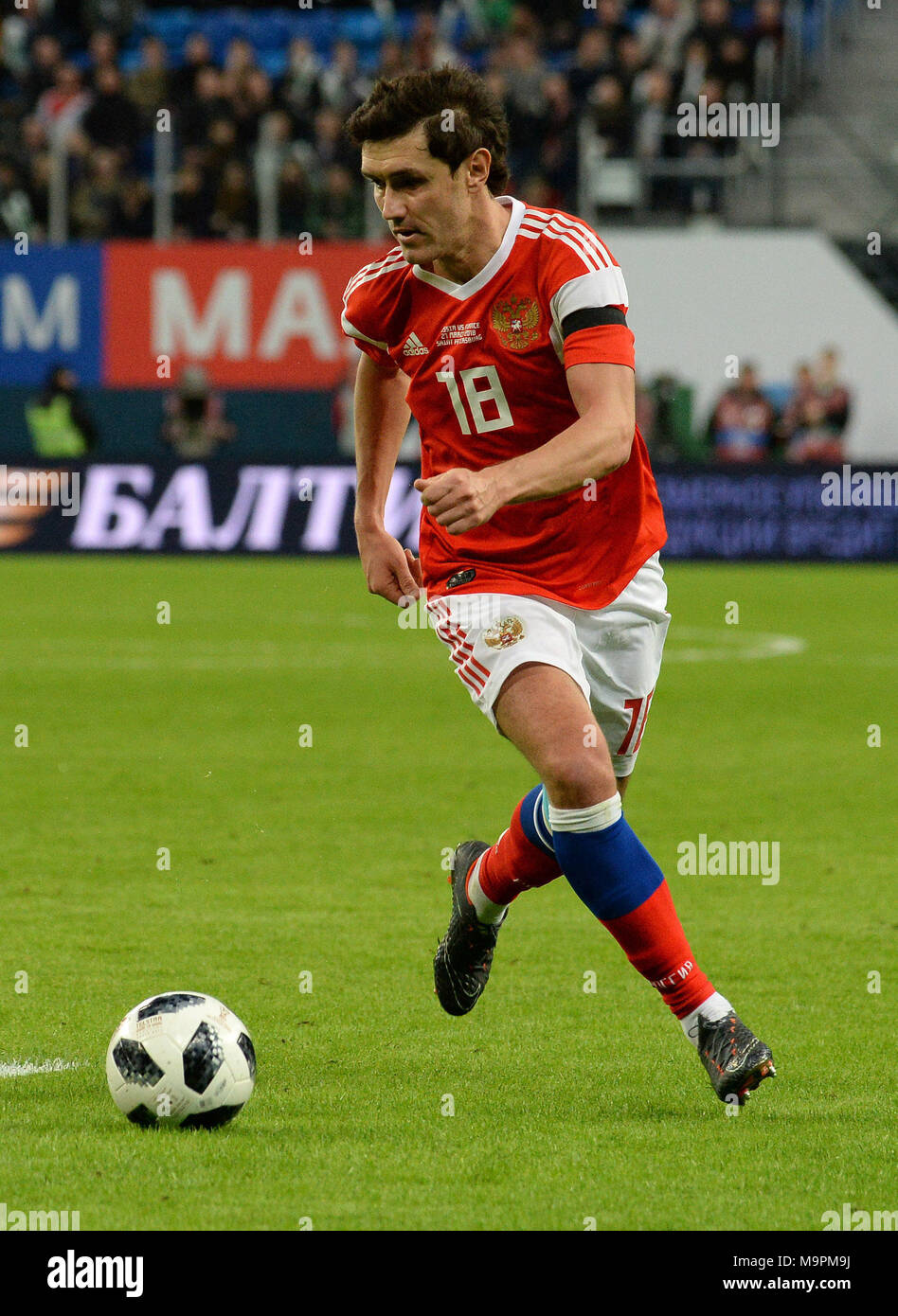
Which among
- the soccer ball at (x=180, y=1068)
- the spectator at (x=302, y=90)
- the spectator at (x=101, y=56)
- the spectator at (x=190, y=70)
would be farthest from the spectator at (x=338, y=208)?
the soccer ball at (x=180, y=1068)

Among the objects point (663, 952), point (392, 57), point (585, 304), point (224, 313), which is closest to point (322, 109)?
point (392, 57)

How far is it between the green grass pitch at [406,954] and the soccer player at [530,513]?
318 mm

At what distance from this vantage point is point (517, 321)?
15.1 feet

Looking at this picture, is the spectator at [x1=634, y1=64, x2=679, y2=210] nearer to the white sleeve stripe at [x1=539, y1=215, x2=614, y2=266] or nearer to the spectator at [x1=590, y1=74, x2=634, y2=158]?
the spectator at [x1=590, y1=74, x2=634, y2=158]

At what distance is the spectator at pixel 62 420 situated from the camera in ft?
74.6

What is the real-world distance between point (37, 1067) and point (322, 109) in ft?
66.9

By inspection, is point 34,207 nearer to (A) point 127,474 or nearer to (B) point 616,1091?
(A) point 127,474

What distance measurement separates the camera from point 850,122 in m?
24.4

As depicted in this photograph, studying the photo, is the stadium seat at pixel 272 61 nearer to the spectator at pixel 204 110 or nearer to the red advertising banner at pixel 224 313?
the spectator at pixel 204 110

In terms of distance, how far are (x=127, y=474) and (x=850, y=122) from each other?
9809 millimetres

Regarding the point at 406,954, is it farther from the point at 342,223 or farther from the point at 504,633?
the point at 342,223

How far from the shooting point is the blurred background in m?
23.1

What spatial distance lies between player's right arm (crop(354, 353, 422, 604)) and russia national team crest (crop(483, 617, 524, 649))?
19.7 inches
